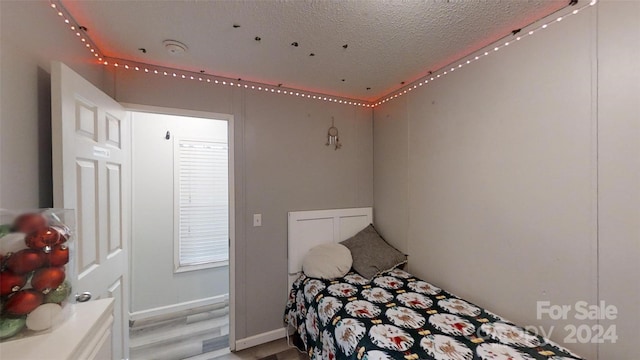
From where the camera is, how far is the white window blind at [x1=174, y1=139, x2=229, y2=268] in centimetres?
Result: 300

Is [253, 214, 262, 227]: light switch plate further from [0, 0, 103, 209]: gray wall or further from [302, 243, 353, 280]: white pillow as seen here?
[0, 0, 103, 209]: gray wall

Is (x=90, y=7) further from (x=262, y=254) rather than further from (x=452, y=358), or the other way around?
(x=452, y=358)

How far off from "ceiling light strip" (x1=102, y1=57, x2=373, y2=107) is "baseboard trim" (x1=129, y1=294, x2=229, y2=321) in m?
2.46

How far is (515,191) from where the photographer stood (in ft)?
5.25

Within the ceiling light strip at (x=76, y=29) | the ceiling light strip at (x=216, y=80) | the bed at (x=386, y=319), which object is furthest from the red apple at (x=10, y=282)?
the ceiling light strip at (x=216, y=80)

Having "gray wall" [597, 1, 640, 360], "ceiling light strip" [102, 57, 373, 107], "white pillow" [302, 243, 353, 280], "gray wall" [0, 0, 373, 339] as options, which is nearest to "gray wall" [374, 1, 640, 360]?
"gray wall" [597, 1, 640, 360]

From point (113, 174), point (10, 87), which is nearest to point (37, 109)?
point (10, 87)

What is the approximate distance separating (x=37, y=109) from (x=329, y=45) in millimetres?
1586

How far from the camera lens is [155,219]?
2.86 meters

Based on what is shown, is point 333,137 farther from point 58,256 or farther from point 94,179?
point 58,256

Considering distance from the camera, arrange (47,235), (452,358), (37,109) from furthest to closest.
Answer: (452,358), (37,109), (47,235)

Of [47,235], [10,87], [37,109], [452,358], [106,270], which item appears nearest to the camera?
[47,235]

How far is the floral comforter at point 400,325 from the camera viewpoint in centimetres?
133

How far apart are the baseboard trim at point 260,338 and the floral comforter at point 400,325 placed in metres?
0.26
